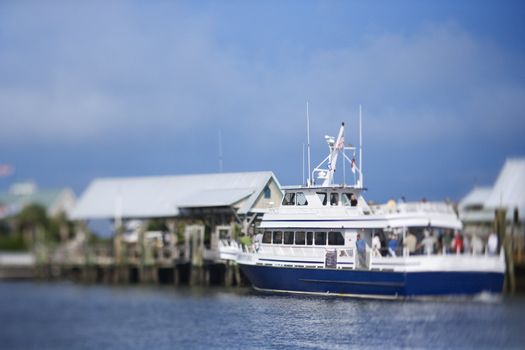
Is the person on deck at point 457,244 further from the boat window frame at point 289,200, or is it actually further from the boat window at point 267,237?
the boat window at point 267,237

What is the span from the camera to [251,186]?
631 inches

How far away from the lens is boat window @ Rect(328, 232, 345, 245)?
1691 cm

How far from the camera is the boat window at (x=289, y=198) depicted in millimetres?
16766

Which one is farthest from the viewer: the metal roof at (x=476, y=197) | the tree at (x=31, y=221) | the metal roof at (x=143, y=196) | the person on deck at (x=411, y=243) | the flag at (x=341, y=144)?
the metal roof at (x=143, y=196)

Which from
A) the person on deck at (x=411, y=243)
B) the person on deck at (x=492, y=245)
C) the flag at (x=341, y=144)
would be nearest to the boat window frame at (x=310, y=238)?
the person on deck at (x=411, y=243)

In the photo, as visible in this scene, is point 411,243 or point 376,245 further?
point 376,245

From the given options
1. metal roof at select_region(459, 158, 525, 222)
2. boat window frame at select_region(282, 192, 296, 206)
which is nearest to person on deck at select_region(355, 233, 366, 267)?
boat window frame at select_region(282, 192, 296, 206)

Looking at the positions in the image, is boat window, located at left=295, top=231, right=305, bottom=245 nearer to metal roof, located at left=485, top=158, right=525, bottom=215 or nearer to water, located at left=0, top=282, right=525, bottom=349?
water, located at left=0, top=282, right=525, bottom=349

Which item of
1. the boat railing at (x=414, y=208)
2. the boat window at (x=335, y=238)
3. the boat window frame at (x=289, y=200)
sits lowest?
the boat window at (x=335, y=238)

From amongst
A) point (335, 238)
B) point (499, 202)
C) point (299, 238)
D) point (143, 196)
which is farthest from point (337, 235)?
point (143, 196)

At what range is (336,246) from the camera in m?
16.9

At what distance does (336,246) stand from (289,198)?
4.12ft

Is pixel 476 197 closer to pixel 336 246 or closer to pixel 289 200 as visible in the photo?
pixel 336 246

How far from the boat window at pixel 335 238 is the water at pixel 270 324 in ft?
3.89
